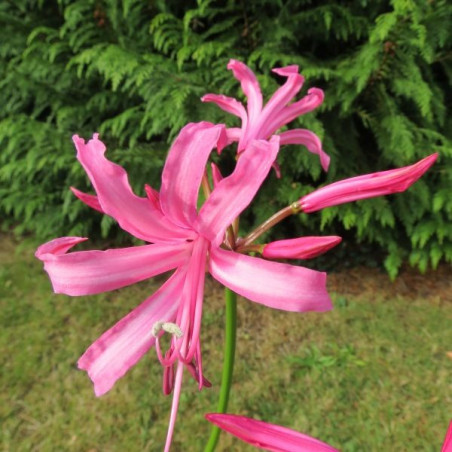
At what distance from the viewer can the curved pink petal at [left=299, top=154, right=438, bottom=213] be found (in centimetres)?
79

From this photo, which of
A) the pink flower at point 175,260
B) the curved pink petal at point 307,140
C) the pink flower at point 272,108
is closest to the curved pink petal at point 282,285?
the pink flower at point 175,260

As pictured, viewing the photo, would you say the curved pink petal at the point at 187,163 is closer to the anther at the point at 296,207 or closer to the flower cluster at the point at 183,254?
the flower cluster at the point at 183,254

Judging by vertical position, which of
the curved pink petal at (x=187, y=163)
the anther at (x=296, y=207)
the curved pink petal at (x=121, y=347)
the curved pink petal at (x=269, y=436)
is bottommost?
the curved pink petal at (x=269, y=436)

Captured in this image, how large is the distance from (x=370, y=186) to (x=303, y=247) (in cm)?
17

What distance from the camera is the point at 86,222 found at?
155 inches

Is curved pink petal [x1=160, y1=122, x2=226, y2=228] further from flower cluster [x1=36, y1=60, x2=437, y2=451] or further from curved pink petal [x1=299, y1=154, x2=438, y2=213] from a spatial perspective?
curved pink petal [x1=299, y1=154, x2=438, y2=213]

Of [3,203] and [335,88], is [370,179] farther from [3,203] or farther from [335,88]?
[3,203]

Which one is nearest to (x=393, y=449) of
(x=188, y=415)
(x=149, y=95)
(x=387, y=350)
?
(x=387, y=350)

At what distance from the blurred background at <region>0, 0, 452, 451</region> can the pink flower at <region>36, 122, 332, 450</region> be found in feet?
6.53

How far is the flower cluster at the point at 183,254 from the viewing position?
70cm

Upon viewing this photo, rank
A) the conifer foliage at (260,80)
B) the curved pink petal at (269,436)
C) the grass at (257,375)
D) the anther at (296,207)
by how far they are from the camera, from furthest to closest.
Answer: the conifer foliage at (260,80) → the grass at (257,375) → the anther at (296,207) → the curved pink petal at (269,436)

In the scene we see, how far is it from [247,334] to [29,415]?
1.52 meters

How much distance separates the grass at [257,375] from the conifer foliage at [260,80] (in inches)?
23.6

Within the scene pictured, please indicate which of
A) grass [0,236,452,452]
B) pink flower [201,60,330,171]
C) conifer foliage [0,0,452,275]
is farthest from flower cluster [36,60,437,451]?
conifer foliage [0,0,452,275]
